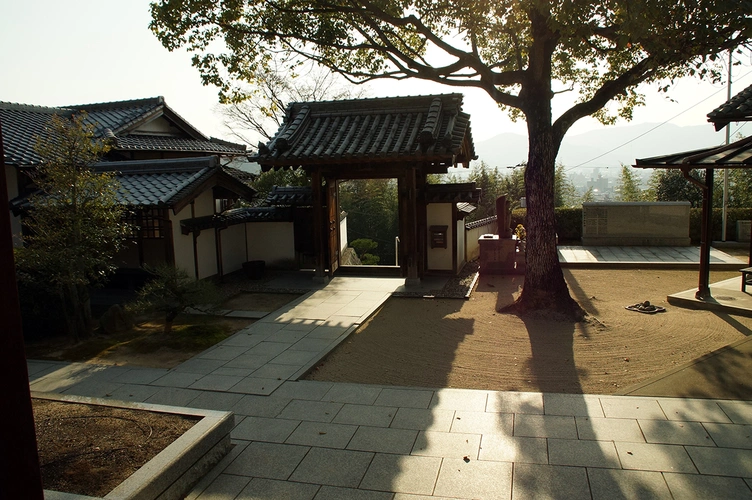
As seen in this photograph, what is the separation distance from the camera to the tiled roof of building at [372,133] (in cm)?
1098

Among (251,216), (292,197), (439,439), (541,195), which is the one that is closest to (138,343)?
(439,439)

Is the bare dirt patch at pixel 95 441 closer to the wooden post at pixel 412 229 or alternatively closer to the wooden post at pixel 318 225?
the wooden post at pixel 318 225

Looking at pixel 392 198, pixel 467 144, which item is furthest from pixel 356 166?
pixel 392 198

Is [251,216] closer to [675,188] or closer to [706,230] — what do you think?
[706,230]

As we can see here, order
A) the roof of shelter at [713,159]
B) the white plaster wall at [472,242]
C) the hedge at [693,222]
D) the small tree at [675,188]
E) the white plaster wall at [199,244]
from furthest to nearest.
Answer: the small tree at [675,188]
the hedge at [693,222]
the white plaster wall at [472,242]
the white plaster wall at [199,244]
the roof of shelter at [713,159]

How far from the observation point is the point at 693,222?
57.3ft

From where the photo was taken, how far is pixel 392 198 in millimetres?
27266

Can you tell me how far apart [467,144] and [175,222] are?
733 cm

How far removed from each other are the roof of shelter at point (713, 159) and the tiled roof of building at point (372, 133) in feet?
12.3

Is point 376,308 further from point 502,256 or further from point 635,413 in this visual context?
point 635,413

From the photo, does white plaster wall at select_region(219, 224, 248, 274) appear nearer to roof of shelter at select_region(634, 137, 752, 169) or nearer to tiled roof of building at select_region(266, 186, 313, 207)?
tiled roof of building at select_region(266, 186, 313, 207)

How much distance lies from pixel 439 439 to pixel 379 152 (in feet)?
24.1

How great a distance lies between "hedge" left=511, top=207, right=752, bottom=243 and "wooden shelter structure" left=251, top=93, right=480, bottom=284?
729 cm

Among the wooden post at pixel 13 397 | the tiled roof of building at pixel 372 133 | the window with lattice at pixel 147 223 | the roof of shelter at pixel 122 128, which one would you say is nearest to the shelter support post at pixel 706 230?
the tiled roof of building at pixel 372 133
